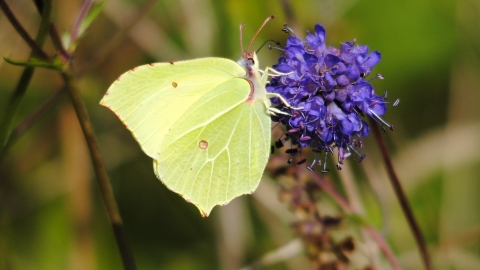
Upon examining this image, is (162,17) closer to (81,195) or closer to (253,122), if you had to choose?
(81,195)

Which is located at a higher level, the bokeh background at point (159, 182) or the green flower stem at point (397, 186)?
the bokeh background at point (159, 182)

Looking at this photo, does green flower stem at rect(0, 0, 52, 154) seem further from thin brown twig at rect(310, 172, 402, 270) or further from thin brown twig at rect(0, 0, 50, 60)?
thin brown twig at rect(310, 172, 402, 270)

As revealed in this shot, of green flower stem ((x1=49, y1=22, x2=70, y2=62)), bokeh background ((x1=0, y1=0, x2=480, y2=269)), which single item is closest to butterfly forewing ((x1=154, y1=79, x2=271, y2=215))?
green flower stem ((x1=49, y1=22, x2=70, y2=62))

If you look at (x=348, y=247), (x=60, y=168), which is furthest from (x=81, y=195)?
(x=348, y=247)

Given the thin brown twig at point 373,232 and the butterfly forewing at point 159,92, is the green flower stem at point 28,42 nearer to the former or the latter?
the butterfly forewing at point 159,92

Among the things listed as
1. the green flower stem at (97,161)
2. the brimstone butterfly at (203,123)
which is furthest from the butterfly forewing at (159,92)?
the green flower stem at (97,161)

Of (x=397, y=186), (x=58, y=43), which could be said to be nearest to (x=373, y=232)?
(x=397, y=186)
